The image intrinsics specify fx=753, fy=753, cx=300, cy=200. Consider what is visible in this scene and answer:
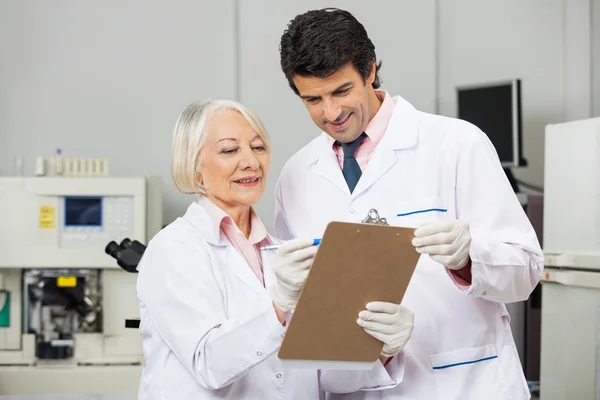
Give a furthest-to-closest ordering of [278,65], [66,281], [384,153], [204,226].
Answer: [278,65] < [66,281] < [384,153] < [204,226]

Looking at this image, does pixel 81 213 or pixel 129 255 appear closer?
pixel 129 255

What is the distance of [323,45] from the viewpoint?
1400mm

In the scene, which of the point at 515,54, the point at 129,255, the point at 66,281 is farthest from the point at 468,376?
the point at 515,54

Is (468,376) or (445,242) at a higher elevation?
(445,242)

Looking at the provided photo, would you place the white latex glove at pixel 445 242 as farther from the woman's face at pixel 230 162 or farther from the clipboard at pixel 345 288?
the woman's face at pixel 230 162

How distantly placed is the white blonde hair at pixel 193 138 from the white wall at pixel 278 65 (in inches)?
87.5

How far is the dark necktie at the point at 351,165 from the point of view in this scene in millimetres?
1510

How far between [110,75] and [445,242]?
271cm

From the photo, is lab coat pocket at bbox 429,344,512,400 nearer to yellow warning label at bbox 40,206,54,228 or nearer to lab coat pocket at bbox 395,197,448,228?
lab coat pocket at bbox 395,197,448,228

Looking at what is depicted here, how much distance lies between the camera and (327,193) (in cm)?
153

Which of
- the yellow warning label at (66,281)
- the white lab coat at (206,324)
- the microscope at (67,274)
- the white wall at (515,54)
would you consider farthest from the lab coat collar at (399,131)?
the white wall at (515,54)

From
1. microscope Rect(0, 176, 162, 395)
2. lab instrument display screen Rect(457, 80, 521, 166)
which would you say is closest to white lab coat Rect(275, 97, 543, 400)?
microscope Rect(0, 176, 162, 395)

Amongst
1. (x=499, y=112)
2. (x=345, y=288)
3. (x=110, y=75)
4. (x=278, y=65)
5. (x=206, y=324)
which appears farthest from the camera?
(x=278, y=65)

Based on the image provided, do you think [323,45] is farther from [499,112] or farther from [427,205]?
[499,112]
